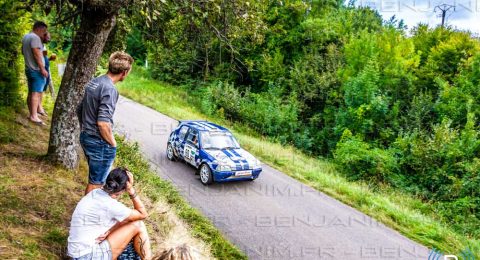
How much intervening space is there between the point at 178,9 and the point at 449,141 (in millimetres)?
12680

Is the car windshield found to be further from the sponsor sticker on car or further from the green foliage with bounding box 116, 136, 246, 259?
the green foliage with bounding box 116, 136, 246, 259

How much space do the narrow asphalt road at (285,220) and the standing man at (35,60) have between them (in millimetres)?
4142

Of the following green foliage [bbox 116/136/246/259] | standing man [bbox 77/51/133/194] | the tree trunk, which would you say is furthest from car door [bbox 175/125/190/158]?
standing man [bbox 77/51/133/194]

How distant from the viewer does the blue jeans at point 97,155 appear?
17.0 feet

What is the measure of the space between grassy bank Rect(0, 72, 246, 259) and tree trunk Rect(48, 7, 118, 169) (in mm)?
457

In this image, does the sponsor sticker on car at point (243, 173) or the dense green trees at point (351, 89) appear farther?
the sponsor sticker on car at point (243, 173)

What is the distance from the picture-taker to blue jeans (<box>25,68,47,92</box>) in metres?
8.23

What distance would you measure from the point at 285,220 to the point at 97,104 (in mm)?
5918

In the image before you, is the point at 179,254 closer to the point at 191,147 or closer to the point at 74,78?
the point at 74,78

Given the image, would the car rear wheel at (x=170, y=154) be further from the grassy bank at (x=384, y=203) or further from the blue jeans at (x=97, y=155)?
the blue jeans at (x=97, y=155)

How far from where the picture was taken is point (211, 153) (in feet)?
38.2

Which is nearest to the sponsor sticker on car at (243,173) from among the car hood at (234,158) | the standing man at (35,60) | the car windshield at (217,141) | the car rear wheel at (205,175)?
the car hood at (234,158)

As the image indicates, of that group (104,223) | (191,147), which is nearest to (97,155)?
(104,223)

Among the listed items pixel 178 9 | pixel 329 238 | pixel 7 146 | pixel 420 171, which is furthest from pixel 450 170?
pixel 7 146
